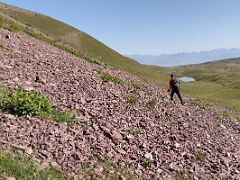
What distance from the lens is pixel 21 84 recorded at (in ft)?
61.2

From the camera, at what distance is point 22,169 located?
38.5ft

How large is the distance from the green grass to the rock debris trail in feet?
1.70

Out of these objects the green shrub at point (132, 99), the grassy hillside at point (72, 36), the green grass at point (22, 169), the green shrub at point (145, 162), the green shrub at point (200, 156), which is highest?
the grassy hillside at point (72, 36)

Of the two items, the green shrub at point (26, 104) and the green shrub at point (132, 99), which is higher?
the green shrub at point (26, 104)

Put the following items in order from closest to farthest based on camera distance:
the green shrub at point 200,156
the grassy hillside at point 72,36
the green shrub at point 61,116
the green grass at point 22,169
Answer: the green grass at point 22,169
the green shrub at point 61,116
the green shrub at point 200,156
the grassy hillside at point 72,36

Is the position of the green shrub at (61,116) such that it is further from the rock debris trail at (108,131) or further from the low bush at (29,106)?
the rock debris trail at (108,131)

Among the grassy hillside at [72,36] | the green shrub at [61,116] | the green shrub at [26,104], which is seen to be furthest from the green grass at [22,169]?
the grassy hillside at [72,36]

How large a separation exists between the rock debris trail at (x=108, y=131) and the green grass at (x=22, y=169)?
0.52 metres

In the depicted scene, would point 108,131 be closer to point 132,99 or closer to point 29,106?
point 29,106

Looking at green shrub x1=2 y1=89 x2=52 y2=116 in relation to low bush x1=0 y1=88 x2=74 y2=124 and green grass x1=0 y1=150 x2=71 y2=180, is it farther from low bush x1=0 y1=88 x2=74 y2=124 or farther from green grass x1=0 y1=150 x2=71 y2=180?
green grass x1=0 y1=150 x2=71 y2=180

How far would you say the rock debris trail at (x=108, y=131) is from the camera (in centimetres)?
1427

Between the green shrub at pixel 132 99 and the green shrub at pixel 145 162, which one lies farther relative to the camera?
the green shrub at pixel 132 99

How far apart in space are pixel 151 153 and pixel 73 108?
3975 millimetres

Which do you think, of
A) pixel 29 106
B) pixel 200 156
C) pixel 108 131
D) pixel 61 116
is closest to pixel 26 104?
pixel 29 106
